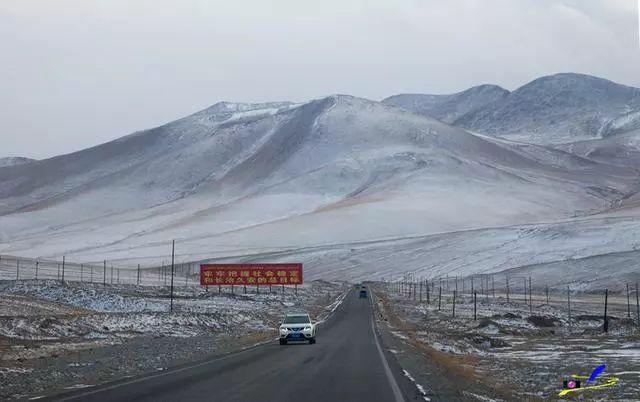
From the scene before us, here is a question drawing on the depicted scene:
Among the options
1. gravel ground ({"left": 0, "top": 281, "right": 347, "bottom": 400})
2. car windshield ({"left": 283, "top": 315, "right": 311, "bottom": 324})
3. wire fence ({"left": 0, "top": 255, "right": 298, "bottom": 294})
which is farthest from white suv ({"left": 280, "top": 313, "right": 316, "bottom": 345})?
wire fence ({"left": 0, "top": 255, "right": 298, "bottom": 294})

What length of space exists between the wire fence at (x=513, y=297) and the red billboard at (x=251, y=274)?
15.8 metres

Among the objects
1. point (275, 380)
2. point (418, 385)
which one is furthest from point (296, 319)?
point (418, 385)

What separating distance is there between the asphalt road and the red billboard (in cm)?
7057

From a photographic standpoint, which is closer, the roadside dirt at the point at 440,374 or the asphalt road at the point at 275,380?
the asphalt road at the point at 275,380

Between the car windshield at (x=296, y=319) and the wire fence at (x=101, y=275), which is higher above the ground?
the wire fence at (x=101, y=275)

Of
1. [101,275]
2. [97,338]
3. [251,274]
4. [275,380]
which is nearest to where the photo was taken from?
[275,380]

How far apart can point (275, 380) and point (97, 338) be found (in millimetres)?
20306

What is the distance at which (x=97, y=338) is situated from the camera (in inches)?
1651

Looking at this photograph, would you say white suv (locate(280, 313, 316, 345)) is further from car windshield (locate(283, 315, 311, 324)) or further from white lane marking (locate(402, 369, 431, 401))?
white lane marking (locate(402, 369, 431, 401))

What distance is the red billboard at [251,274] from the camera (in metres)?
108

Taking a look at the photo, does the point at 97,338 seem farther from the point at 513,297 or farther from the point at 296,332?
the point at 513,297

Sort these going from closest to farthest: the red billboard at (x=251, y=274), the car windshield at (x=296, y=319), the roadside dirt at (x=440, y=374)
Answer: the roadside dirt at (x=440, y=374) → the car windshield at (x=296, y=319) → the red billboard at (x=251, y=274)

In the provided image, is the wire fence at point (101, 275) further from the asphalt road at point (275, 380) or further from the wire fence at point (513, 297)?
the asphalt road at point (275, 380)

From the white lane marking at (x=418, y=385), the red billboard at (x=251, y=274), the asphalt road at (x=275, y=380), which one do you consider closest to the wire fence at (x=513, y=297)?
the red billboard at (x=251, y=274)
